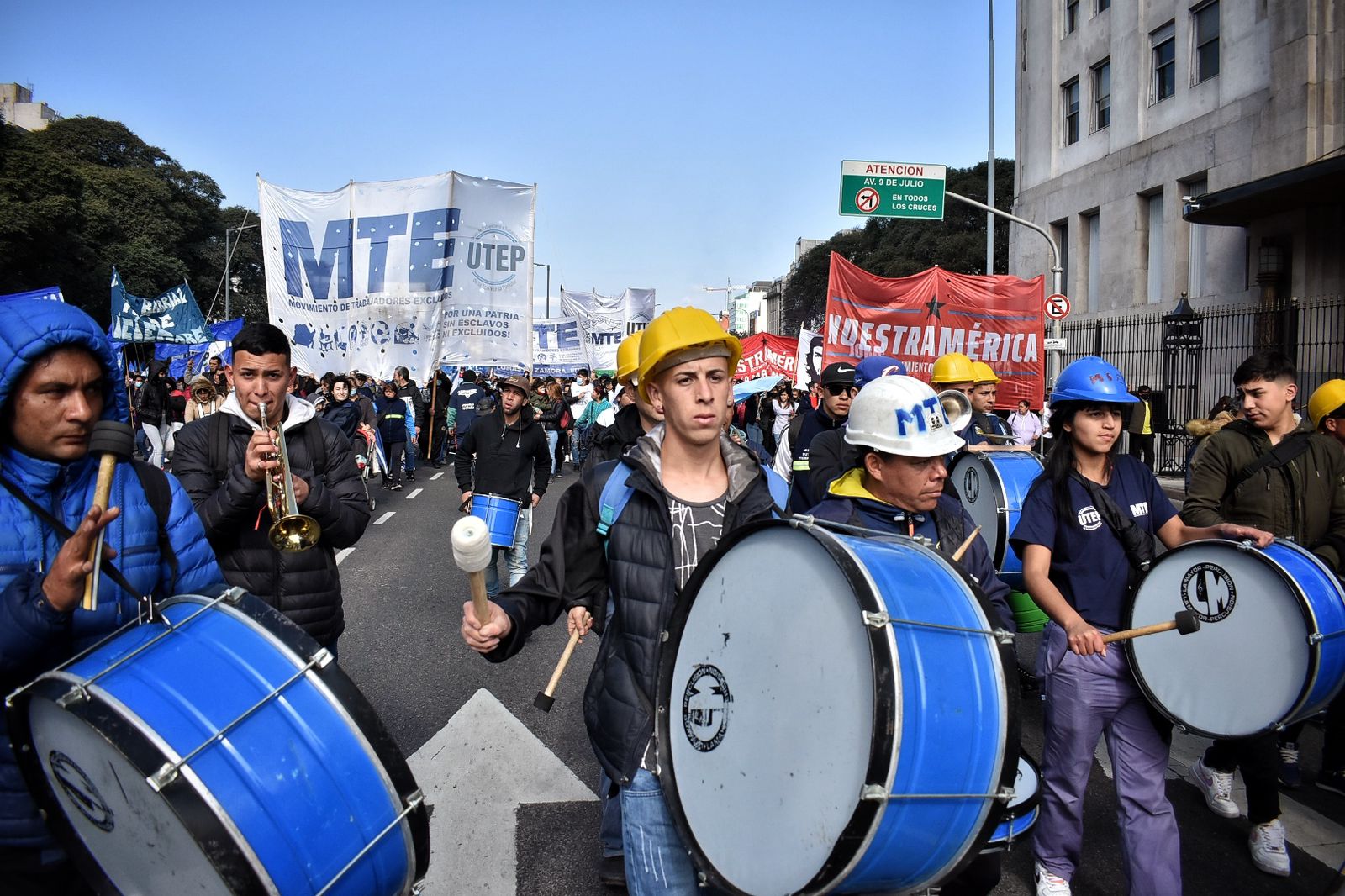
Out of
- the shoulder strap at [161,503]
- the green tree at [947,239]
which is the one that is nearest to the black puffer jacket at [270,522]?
the shoulder strap at [161,503]

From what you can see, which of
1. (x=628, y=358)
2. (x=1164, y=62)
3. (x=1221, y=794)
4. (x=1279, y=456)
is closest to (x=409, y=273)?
(x=628, y=358)

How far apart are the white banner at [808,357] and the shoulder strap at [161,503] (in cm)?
1369

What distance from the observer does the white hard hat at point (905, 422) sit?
2.68 m

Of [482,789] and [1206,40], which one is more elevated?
[1206,40]

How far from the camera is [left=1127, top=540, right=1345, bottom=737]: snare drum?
3027 mm

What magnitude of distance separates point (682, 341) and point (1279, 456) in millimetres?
3137

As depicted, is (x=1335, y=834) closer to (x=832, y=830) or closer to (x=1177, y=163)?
(x=832, y=830)

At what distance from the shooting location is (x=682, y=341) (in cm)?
245

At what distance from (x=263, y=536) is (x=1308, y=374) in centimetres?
1799

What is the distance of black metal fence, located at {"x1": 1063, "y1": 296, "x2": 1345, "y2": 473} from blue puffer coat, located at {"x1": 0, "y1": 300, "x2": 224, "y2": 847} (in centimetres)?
1558

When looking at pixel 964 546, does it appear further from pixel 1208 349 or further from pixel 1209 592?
pixel 1208 349

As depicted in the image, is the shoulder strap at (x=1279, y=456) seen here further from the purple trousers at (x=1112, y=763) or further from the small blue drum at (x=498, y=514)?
the small blue drum at (x=498, y=514)

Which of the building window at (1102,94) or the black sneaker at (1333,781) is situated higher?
Result: the building window at (1102,94)

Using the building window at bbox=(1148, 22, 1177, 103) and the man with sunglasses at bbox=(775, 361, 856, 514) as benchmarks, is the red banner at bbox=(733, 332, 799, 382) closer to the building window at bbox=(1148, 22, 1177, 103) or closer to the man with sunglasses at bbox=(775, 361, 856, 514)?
the building window at bbox=(1148, 22, 1177, 103)
